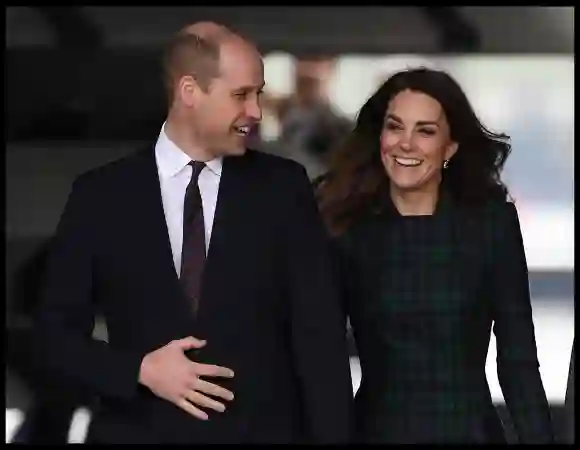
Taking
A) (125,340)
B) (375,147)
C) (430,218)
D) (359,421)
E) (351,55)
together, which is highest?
(351,55)

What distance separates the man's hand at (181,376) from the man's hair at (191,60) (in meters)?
0.43

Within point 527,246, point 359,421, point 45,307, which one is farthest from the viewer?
point 527,246

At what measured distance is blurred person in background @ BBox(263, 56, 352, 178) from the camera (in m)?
2.86

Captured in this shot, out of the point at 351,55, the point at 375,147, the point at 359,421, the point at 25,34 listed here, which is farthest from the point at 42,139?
the point at 359,421

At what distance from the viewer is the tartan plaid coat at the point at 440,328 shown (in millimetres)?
1996

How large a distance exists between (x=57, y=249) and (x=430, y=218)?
0.70 metres

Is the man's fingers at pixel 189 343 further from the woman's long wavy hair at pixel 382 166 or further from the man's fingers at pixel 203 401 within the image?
the woman's long wavy hair at pixel 382 166

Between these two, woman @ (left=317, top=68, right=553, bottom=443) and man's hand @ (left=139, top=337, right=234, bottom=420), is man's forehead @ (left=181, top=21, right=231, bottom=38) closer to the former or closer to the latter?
woman @ (left=317, top=68, right=553, bottom=443)

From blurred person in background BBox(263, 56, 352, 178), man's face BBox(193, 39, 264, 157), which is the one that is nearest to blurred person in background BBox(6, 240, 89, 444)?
blurred person in background BBox(263, 56, 352, 178)

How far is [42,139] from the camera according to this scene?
2.99 m

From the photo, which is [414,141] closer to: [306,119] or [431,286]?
[431,286]

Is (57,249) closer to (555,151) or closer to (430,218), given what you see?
(430,218)

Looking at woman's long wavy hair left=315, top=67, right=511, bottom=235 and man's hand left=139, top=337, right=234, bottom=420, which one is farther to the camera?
woman's long wavy hair left=315, top=67, right=511, bottom=235

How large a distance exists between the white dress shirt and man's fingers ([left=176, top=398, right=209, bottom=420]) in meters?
0.28
